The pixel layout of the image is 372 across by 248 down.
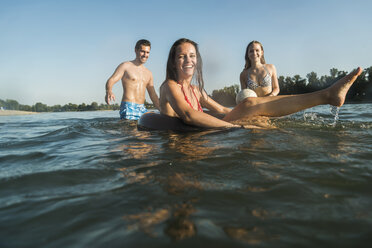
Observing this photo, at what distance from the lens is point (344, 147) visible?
264 cm

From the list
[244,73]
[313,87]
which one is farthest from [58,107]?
[244,73]

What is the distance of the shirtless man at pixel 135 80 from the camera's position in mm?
7293

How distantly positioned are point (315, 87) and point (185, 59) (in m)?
52.9

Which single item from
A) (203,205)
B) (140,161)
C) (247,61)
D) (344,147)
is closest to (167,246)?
(203,205)

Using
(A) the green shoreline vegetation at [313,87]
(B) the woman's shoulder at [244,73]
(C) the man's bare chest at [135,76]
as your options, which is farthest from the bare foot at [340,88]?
(A) the green shoreline vegetation at [313,87]

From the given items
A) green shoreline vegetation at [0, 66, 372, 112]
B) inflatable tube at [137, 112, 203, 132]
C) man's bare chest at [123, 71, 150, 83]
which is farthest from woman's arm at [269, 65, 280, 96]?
green shoreline vegetation at [0, 66, 372, 112]

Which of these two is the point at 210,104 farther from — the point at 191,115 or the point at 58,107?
the point at 58,107

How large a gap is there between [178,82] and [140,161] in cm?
234

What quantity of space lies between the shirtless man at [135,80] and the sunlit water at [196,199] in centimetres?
488

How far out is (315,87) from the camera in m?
50.4

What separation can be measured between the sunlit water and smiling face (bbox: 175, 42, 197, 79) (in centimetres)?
206

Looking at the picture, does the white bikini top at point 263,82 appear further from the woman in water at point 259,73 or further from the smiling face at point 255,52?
the smiling face at point 255,52

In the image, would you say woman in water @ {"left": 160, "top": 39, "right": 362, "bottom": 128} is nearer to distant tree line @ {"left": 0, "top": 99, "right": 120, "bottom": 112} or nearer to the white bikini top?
the white bikini top

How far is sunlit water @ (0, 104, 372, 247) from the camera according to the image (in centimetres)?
112
